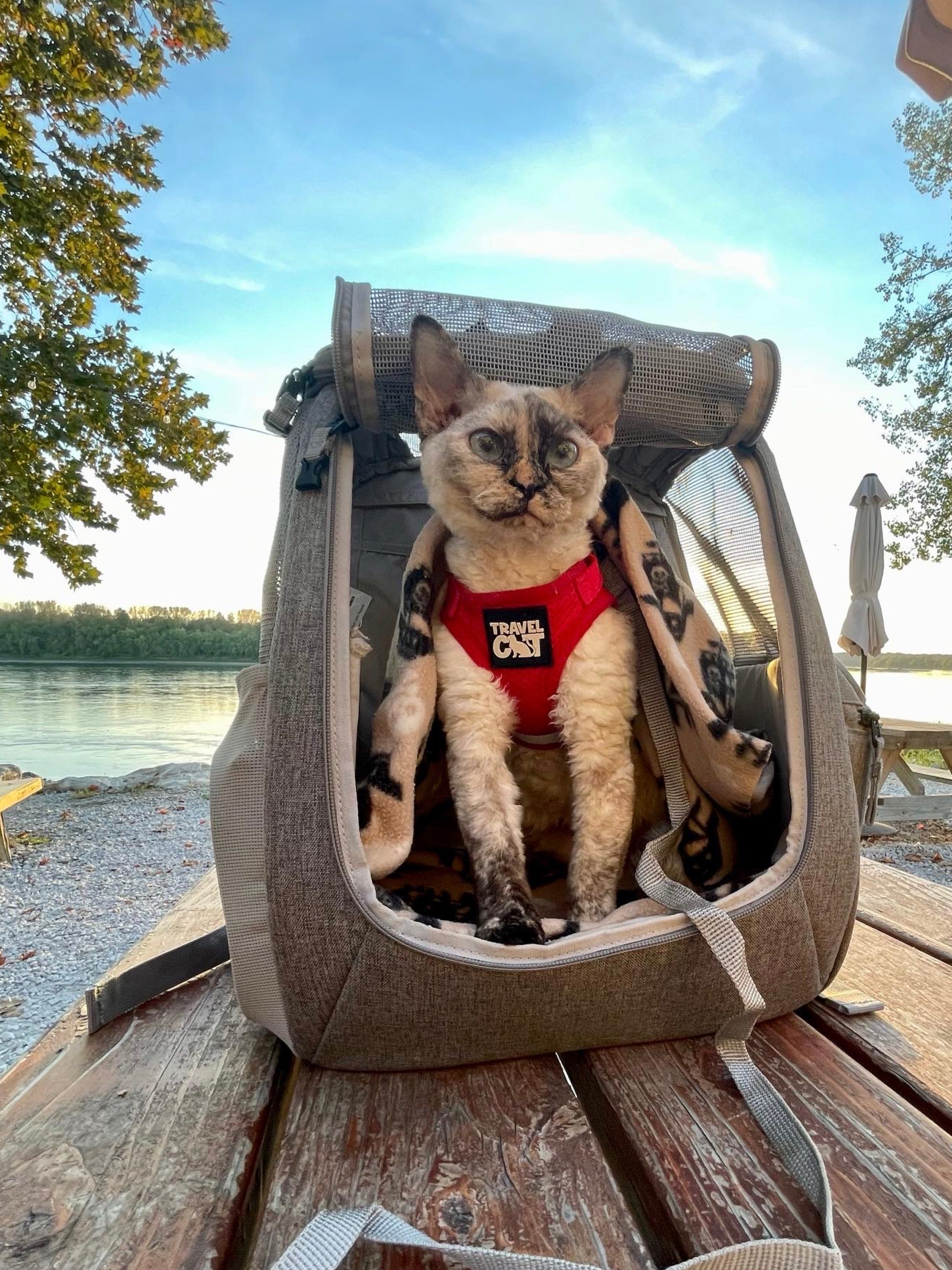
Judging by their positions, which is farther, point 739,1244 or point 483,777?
point 483,777

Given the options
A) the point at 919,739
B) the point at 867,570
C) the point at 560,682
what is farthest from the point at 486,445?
the point at 919,739

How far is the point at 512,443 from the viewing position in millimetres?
1356

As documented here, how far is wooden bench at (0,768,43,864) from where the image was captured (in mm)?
4059

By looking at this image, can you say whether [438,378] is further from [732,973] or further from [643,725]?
[732,973]

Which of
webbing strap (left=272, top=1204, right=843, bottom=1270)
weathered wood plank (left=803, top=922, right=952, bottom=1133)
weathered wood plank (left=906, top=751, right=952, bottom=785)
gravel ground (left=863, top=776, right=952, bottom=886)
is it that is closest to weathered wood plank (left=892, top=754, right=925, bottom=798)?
weathered wood plank (left=906, top=751, right=952, bottom=785)

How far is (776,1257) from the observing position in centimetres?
60

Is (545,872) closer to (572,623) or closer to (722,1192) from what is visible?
(572,623)

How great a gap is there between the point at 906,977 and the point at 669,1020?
0.54 meters

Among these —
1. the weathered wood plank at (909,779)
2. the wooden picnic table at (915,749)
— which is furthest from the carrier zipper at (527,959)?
the weathered wood plank at (909,779)

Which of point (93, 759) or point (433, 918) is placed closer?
point (433, 918)

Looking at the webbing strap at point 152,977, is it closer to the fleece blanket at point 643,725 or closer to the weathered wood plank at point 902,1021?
the fleece blanket at point 643,725

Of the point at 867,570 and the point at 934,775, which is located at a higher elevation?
the point at 867,570

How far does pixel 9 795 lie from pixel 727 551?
4182 mm

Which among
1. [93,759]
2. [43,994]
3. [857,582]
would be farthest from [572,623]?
[93,759]
